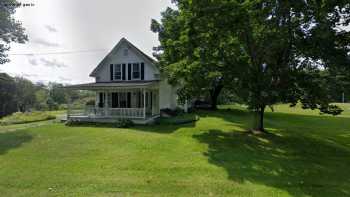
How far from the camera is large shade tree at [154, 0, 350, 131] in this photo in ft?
33.1

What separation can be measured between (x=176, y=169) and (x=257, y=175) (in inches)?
96.8

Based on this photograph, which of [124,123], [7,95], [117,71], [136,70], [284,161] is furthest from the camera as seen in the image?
[7,95]

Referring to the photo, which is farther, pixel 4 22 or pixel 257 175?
pixel 4 22

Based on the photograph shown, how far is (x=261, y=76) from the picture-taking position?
10.8 metres

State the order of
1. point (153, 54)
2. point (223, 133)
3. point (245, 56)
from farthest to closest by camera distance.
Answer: point (153, 54) < point (223, 133) < point (245, 56)

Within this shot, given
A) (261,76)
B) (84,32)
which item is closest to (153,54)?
(84,32)

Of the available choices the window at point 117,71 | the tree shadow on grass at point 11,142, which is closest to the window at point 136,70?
the window at point 117,71

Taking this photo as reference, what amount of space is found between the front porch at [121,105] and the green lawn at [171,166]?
477 centimetres

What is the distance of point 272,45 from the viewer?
1042 cm

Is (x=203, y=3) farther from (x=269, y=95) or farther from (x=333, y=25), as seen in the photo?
(x=333, y=25)

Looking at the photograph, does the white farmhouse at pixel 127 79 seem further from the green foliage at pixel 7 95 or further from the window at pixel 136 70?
the green foliage at pixel 7 95

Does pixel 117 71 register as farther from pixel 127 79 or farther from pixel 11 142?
pixel 11 142

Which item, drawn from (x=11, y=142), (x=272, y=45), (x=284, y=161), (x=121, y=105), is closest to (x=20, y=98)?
(x=121, y=105)

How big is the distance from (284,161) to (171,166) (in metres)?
4.39
